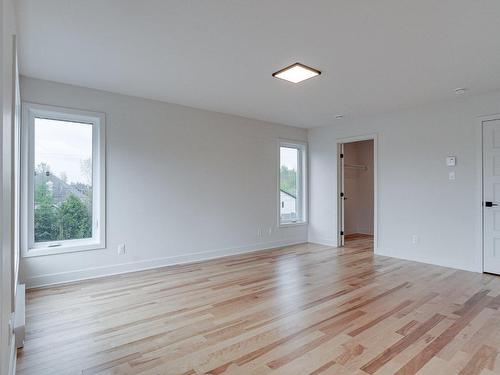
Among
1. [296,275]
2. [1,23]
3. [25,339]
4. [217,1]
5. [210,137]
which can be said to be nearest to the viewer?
[1,23]

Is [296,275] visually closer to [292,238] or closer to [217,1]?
[292,238]

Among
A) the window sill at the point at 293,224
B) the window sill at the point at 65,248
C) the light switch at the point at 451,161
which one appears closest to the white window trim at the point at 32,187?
the window sill at the point at 65,248

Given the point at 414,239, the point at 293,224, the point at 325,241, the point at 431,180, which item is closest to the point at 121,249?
the point at 293,224

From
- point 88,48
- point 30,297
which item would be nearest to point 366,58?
point 88,48

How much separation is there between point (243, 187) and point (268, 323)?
315 centimetres

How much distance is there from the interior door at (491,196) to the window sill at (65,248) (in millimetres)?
5304

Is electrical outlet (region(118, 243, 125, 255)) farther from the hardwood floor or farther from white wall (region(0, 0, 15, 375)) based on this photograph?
white wall (region(0, 0, 15, 375))

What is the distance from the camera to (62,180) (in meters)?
3.81

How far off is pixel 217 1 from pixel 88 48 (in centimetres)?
149

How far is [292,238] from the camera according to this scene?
6.26 metres

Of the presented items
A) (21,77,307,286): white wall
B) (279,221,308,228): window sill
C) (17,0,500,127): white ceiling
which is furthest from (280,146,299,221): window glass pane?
(17,0,500,127): white ceiling

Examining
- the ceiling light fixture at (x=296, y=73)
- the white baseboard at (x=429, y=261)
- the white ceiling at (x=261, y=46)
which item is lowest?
the white baseboard at (x=429, y=261)

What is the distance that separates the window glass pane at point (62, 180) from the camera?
12.0 feet

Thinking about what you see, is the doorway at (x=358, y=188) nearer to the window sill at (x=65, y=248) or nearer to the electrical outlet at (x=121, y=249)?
the electrical outlet at (x=121, y=249)
